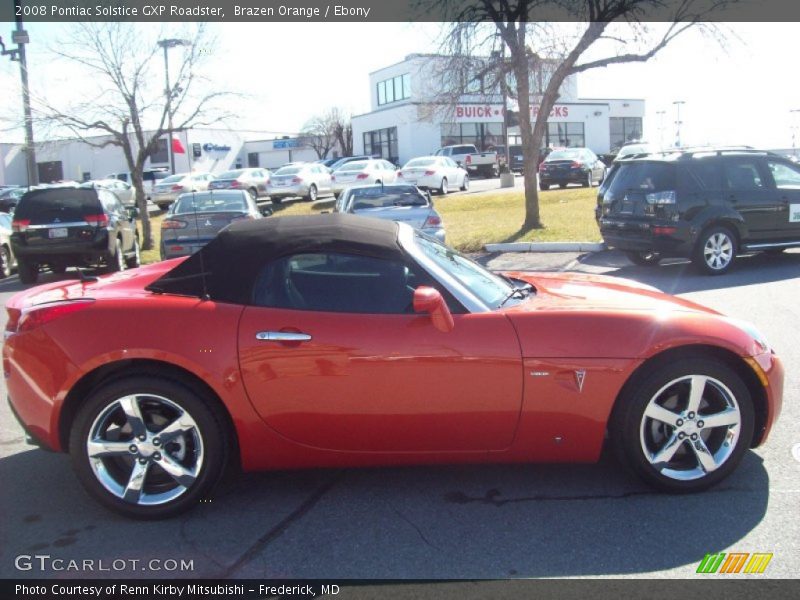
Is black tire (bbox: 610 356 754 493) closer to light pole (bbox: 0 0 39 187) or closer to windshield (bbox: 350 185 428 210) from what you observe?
windshield (bbox: 350 185 428 210)

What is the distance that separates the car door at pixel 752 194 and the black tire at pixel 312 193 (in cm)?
2048

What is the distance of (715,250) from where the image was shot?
1108 cm

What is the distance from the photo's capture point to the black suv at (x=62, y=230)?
13.4 m

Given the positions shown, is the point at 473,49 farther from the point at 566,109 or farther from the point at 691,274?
the point at 566,109

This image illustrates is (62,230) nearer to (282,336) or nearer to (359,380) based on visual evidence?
(282,336)

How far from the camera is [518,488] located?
4.09 meters

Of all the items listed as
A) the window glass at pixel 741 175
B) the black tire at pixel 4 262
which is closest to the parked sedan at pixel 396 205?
the window glass at pixel 741 175

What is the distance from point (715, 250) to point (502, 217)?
9.66m

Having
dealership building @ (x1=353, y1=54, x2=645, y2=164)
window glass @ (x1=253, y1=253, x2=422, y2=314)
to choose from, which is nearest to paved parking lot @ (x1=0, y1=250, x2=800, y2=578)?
window glass @ (x1=253, y1=253, x2=422, y2=314)

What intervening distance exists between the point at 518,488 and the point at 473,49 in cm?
1343

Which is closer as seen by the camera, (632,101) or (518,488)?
(518,488)

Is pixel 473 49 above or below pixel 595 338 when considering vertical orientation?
above

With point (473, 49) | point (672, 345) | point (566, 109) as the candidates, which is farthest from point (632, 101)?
point (672, 345)

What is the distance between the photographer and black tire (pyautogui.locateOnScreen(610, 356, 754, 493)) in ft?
12.7
